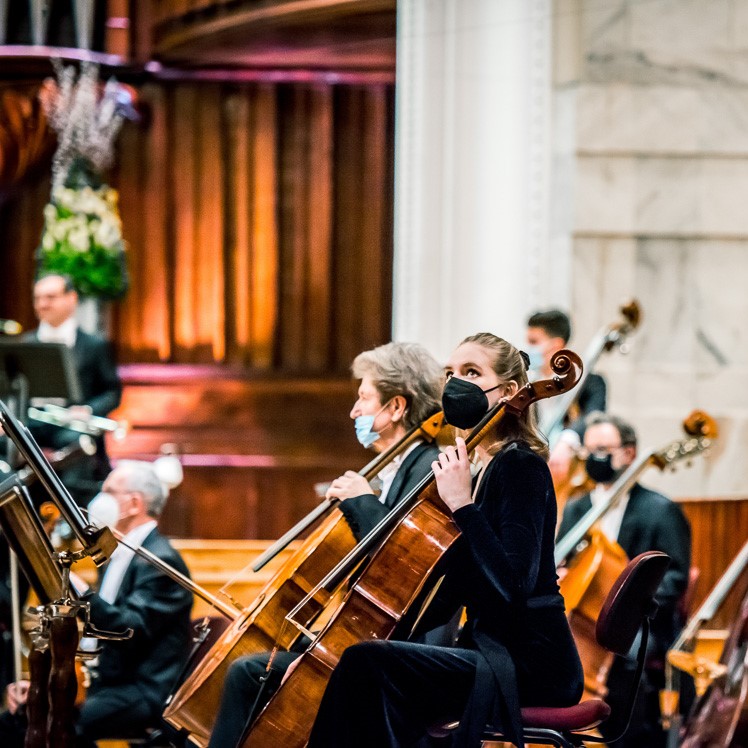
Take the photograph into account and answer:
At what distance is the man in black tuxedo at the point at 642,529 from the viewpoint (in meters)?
4.62

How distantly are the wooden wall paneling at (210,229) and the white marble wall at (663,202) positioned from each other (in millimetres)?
1892

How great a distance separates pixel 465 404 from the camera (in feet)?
9.86

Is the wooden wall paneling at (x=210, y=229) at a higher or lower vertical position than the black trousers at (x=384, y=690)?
higher

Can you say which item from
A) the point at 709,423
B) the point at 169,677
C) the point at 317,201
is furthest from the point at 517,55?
the point at 169,677

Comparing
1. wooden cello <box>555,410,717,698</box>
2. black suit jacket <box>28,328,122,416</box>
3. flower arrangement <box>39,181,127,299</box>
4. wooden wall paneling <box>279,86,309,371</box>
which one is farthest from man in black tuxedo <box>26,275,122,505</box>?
wooden cello <box>555,410,717,698</box>

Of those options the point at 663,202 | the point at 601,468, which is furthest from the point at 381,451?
the point at 663,202

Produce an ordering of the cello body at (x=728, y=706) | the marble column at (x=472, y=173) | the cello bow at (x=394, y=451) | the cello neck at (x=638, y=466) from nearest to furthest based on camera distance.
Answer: the cello bow at (x=394, y=451) → the cello body at (x=728, y=706) → the cello neck at (x=638, y=466) → the marble column at (x=472, y=173)

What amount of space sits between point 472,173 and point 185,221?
1728mm

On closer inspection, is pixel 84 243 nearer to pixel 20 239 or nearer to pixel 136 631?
pixel 20 239

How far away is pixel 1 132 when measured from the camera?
23.2ft

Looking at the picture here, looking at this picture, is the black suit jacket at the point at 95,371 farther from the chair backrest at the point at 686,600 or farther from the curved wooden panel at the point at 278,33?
the chair backrest at the point at 686,600

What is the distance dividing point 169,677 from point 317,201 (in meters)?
3.52

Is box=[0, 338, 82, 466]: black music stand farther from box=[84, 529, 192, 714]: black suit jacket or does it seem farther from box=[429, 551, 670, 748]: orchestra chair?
box=[429, 551, 670, 748]: orchestra chair

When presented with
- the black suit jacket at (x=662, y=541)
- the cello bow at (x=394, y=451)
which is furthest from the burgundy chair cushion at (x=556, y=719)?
the black suit jacket at (x=662, y=541)
